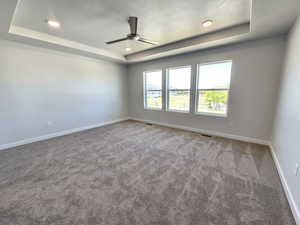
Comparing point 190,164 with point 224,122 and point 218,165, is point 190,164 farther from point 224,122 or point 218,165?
point 224,122

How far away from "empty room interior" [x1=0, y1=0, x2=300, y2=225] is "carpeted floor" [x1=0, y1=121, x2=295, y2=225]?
16 mm

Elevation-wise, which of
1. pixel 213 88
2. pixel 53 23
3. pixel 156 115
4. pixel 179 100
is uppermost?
pixel 53 23

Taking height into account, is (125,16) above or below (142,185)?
above

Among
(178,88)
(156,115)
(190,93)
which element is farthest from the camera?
(156,115)

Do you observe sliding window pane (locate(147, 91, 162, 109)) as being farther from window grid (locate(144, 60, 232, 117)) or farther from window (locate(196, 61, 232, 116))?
window (locate(196, 61, 232, 116))

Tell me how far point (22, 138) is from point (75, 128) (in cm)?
127

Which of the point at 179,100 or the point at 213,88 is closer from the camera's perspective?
the point at 213,88

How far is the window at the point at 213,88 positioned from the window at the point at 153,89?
1.48 m

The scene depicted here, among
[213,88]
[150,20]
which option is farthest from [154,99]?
[150,20]

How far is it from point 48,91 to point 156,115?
3.52 m

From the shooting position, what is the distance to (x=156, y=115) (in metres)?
5.11

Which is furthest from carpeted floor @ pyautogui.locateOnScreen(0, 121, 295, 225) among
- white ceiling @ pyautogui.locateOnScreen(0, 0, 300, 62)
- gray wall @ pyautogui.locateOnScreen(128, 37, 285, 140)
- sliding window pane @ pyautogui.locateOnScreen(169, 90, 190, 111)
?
white ceiling @ pyautogui.locateOnScreen(0, 0, 300, 62)

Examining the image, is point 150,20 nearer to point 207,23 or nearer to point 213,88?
point 207,23

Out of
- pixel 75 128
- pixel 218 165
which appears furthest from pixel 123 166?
pixel 75 128
